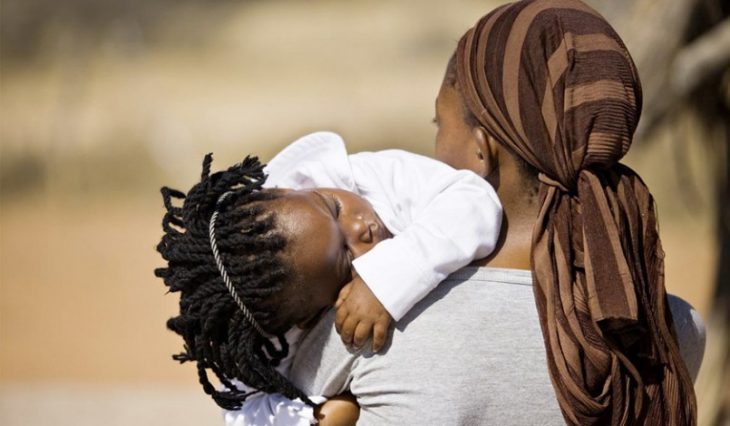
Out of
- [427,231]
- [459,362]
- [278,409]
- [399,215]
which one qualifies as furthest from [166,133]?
[459,362]

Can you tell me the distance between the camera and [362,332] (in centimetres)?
190

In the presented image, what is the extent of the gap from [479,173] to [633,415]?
574mm

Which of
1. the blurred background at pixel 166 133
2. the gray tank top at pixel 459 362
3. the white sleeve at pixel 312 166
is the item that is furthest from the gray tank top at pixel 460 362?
the blurred background at pixel 166 133

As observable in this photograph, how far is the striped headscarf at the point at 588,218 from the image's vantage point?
1.94 meters

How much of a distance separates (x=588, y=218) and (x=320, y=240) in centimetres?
52

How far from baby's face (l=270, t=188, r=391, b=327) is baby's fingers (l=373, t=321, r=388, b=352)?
0.46 ft

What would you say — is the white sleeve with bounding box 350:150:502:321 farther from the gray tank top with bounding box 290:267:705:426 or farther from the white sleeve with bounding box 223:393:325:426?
the white sleeve with bounding box 223:393:325:426

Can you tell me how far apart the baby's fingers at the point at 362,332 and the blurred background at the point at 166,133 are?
2.49m

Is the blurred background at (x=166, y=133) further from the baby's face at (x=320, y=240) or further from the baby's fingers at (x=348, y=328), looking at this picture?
the baby's fingers at (x=348, y=328)

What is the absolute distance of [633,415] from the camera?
199 centimetres

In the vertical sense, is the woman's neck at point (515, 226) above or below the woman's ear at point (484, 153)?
→ below

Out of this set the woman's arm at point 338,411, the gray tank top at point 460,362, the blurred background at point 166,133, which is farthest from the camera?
the blurred background at point 166,133

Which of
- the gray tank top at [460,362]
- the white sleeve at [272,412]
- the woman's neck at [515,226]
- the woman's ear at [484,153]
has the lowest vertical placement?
the white sleeve at [272,412]

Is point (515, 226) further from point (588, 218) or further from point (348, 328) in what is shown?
point (348, 328)
